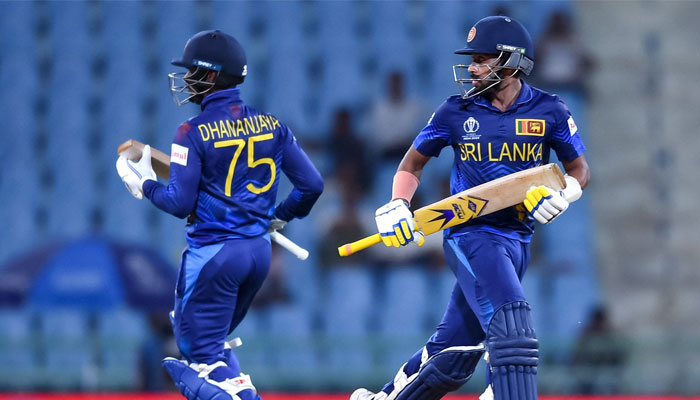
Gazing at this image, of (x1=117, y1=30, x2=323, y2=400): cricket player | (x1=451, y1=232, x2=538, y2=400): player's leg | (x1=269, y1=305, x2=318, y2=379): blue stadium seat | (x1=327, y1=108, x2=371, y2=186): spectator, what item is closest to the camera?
(x1=451, y1=232, x2=538, y2=400): player's leg

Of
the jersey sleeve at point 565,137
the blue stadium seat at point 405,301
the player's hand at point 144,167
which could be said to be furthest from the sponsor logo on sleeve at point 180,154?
the blue stadium seat at point 405,301

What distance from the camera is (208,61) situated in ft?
13.2

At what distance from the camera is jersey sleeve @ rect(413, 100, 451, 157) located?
4.00m

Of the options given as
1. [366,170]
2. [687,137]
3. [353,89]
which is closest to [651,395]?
[687,137]

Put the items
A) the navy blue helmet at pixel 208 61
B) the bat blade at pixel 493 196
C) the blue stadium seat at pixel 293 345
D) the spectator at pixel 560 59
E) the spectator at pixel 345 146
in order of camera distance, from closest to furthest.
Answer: the bat blade at pixel 493 196 → the navy blue helmet at pixel 208 61 → the blue stadium seat at pixel 293 345 → the spectator at pixel 345 146 → the spectator at pixel 560 59

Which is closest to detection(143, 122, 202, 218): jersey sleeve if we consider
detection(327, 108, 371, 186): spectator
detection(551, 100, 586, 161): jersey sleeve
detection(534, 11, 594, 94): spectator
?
detection(551, 100, 586, 161): jersey sleeve

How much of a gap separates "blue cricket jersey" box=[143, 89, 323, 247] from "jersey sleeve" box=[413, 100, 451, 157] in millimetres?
493

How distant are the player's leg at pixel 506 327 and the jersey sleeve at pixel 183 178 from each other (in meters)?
1.02

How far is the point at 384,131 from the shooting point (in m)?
7.82

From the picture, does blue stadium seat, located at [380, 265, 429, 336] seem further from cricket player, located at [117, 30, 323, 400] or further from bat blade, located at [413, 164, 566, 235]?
bat blade, located at [413, 164, 566, 235]

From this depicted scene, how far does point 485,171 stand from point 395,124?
3.91 meters

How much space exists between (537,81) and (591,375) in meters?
2.15

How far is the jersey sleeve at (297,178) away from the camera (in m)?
4.13

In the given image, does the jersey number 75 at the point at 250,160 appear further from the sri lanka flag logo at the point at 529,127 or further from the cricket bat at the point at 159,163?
the sri lanka flag logo at the point at 529,127
